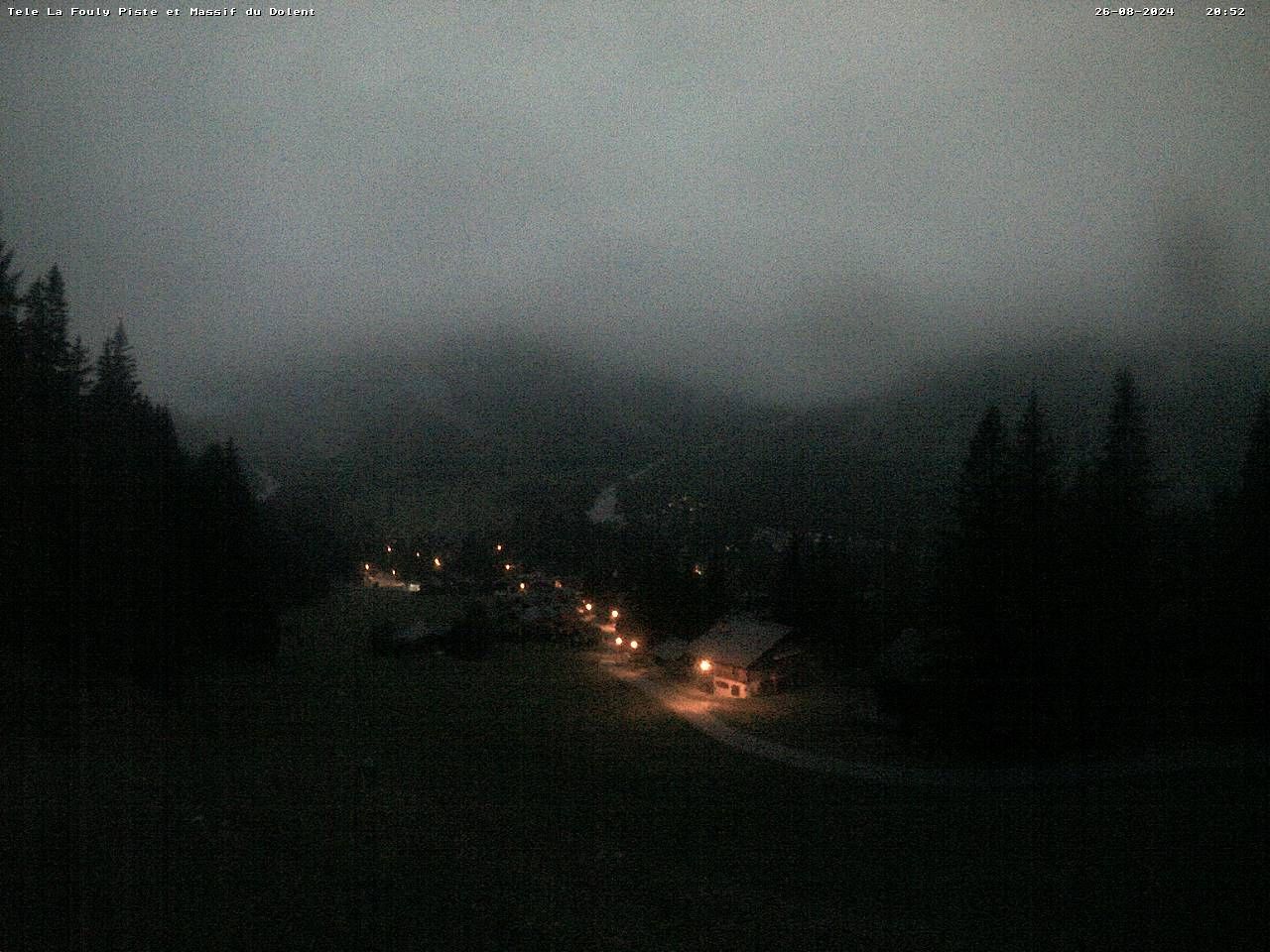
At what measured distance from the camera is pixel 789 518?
18725 centimetres

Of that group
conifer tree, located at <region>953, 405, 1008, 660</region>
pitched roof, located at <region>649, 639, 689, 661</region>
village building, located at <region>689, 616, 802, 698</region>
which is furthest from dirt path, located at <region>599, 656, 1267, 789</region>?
pitched roof, located at <region>649, 639, 689, 661</region>

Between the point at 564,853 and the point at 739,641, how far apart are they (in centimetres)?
3248

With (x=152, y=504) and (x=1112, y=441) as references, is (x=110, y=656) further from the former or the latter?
(x=1112, y=441)

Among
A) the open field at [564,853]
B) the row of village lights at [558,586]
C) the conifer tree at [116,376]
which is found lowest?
the row of village lights at [558,586]

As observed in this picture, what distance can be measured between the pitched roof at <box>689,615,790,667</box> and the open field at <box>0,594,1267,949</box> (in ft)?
60.3

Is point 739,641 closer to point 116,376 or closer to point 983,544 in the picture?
point 983,544

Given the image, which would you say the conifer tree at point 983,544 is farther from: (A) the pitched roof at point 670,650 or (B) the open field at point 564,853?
(A) the pitched roof at point 670,650

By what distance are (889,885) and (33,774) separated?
54.0 ft

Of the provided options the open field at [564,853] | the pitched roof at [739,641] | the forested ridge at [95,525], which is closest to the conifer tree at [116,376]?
the forested ridge at [95,525]

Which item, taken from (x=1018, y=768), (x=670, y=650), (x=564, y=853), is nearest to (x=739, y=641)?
(x=670, y=650)

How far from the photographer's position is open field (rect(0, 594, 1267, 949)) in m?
10.4

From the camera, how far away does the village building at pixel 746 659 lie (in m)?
42.8

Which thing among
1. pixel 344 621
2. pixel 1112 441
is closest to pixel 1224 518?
pixel 1112 441

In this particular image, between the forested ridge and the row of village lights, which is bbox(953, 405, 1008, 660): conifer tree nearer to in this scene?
the row of village lights
